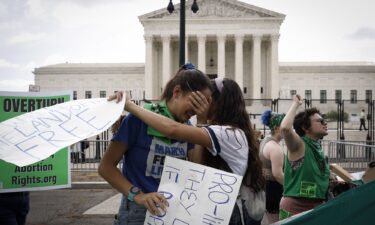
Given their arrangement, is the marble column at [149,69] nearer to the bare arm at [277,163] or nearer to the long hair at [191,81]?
the bare arm at [277,163]

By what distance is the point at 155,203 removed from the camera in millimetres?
2174

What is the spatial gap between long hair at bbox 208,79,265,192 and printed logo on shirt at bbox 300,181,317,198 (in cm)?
120

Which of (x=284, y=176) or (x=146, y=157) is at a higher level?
(x=146, y=157)

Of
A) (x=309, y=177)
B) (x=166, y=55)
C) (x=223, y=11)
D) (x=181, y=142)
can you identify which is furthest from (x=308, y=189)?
(x=223, y=11)

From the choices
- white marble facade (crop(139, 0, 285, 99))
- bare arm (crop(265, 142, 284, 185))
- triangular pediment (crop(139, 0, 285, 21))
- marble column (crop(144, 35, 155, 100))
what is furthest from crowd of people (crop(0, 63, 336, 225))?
triangular pediment (crop(139, 0, 285, 21))

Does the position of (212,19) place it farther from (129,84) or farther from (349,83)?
(349,83)

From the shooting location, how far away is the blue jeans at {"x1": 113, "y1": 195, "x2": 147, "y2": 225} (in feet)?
7.68

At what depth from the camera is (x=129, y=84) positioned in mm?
73875

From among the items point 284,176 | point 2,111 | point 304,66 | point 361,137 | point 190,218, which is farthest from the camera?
point 304,66

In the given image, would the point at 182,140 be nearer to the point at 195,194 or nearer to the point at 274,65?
the point at 195,194

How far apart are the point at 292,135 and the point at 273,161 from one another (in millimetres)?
761

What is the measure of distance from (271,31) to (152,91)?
18772mm

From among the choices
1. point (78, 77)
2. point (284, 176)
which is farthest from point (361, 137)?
point (78, 77)

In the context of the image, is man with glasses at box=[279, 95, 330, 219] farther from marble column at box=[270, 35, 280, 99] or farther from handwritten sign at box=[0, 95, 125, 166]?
marble column at box=[270, 35, 280, 99]
